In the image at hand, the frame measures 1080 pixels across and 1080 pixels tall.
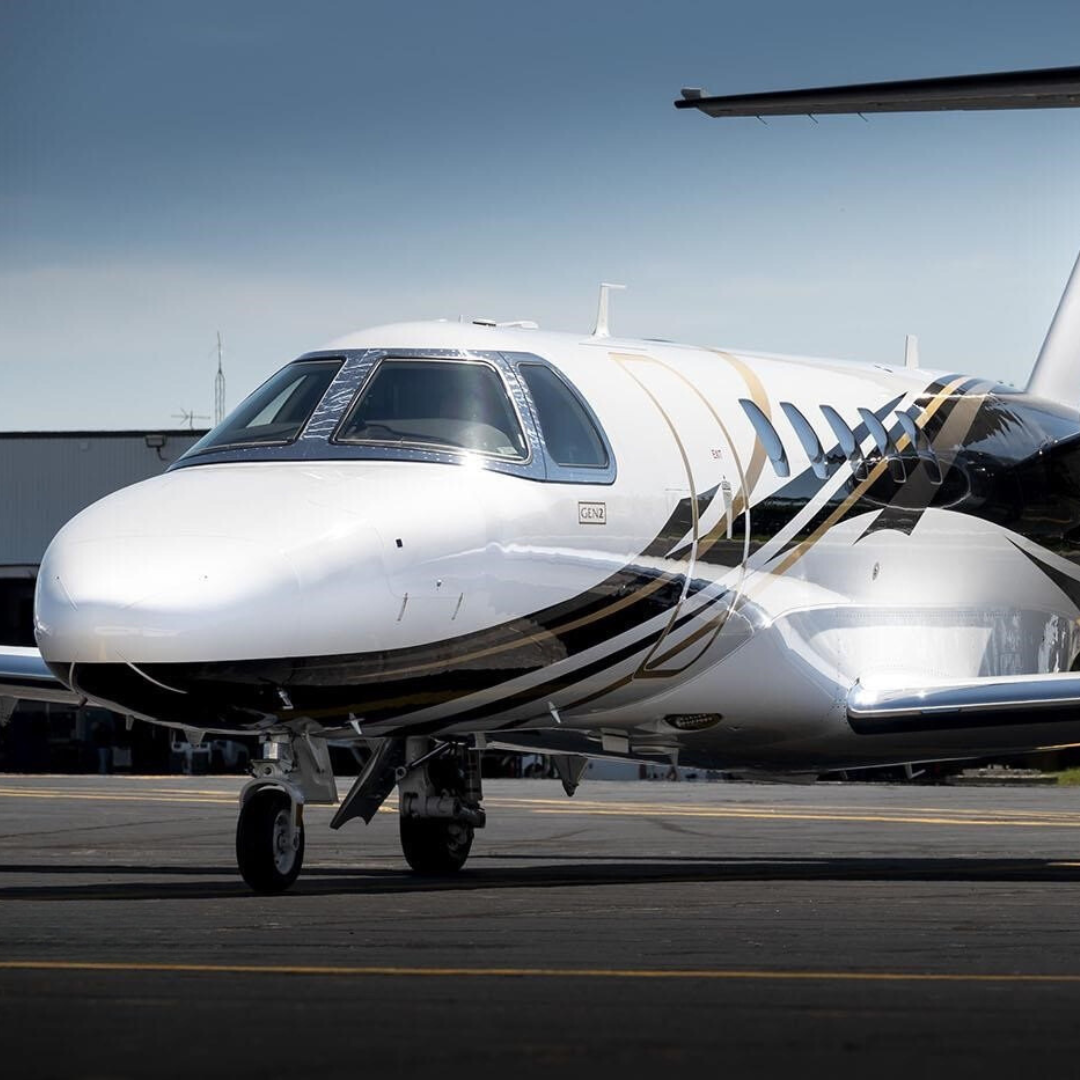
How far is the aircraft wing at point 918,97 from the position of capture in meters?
18.6

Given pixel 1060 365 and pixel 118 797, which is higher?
pixel 1060 365

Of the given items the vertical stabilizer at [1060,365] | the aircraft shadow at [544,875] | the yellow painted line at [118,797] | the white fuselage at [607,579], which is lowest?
the yellow painted line at [118,797]

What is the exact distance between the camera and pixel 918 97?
19062 mm

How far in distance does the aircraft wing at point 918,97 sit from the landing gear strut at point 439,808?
5.94 meters

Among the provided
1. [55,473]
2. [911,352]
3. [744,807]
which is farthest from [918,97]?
[55,473]

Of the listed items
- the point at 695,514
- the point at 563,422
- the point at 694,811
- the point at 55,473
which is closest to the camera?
the point at 563,422

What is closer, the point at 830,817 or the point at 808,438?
the point at 808,438

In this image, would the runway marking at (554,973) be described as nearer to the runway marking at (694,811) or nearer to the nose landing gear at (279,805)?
the nose landing gear at (279,805)

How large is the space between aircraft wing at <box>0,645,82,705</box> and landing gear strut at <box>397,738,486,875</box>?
2.52 metres

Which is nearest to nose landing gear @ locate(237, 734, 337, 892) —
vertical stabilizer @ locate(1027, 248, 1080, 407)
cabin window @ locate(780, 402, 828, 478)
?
cabin window @ locate(780, 402, 828, 478)

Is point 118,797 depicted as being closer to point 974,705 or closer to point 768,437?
point 768,437

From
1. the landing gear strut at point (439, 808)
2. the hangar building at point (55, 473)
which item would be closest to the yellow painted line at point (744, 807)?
the landing gear strut at point (439, 808)

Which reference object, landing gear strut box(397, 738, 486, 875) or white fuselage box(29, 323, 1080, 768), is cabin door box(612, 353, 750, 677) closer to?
white fuselage box(29, 323, 1080, 768)

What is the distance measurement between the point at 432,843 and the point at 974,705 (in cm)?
401
